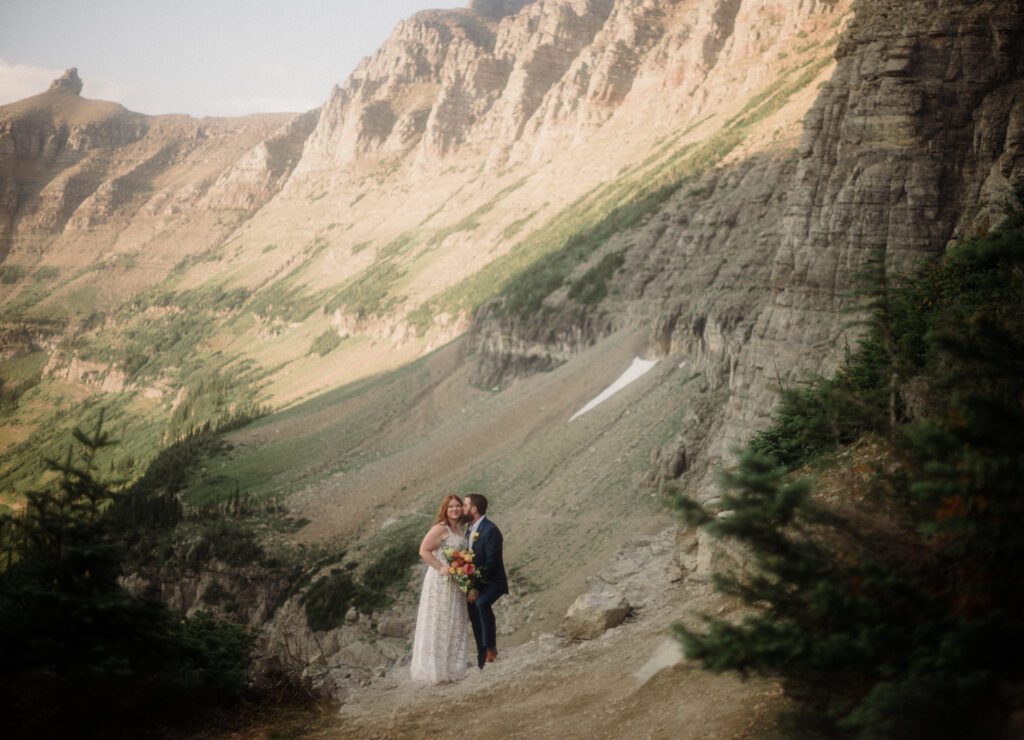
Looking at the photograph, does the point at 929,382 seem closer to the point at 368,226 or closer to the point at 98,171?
the point at 368,226

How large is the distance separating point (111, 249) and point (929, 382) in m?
166

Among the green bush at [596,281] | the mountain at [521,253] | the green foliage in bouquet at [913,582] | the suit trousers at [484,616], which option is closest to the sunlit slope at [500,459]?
the mountain at [521,253]

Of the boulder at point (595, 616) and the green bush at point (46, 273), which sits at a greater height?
the green bush at point (46, 273)

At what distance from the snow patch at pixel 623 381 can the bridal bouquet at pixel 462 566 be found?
70.4 ft

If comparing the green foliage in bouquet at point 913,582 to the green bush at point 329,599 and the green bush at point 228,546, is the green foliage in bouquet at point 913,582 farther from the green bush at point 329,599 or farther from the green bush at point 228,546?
the green bush at point 228,546

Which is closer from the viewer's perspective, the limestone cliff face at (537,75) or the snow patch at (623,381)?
the snow patch at (623,381)

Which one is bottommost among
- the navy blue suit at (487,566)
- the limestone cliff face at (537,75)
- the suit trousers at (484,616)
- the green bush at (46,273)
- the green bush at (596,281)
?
the suit trousers at (484,616)

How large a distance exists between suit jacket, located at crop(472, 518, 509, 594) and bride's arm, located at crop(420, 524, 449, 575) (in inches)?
15.5

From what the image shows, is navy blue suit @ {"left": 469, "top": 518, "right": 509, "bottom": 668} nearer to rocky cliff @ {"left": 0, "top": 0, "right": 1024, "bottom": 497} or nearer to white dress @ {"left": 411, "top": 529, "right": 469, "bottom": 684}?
white dress @ {"left": 411, "top": 529, "right": 469, "bottom": 684}

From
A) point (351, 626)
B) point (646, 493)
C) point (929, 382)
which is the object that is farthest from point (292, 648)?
point (929, 382)

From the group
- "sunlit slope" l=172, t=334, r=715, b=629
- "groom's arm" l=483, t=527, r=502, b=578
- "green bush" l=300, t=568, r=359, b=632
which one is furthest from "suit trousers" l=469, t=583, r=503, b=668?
"green bush" l=300, t=568, r=359, b=632

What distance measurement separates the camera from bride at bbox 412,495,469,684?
10.1 metres

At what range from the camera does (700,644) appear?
213 inches

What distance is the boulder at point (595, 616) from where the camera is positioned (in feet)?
39.9
